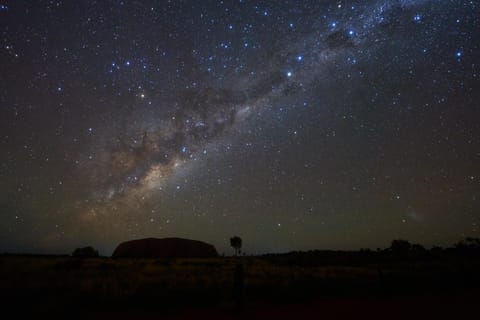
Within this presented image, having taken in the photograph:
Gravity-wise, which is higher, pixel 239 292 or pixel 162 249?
pixel 239 292

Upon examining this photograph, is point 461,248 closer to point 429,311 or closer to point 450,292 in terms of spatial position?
point 450,292

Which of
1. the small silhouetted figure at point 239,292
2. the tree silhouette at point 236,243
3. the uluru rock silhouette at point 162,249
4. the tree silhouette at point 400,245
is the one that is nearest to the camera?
the small silhouetted figure at point 239,292

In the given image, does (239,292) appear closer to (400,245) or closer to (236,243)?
(400,245)

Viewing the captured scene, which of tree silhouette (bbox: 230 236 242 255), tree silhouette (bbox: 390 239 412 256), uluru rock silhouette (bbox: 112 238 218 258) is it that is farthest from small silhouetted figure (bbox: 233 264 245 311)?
tree silhouette (bbox: 230 236 242 255)

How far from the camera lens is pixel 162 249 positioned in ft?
249

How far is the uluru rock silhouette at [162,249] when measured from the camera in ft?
245

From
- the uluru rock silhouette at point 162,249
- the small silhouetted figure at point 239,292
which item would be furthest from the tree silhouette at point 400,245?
the small silhouetted figure at point 239,292

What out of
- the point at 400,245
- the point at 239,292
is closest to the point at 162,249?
the point at 400,245

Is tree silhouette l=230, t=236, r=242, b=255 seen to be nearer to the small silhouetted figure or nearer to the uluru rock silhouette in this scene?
the uluru rock silhouette

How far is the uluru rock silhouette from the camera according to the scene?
74.8 m

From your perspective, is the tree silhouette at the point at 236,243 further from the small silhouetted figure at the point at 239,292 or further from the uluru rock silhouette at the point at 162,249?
the small silhouetted figure at the point at 239,292

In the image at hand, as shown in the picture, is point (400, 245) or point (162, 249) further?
point (162, 249)

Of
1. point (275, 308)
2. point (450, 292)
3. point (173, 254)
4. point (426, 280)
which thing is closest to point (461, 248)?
point (426, 280)

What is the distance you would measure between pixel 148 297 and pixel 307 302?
6.00m
